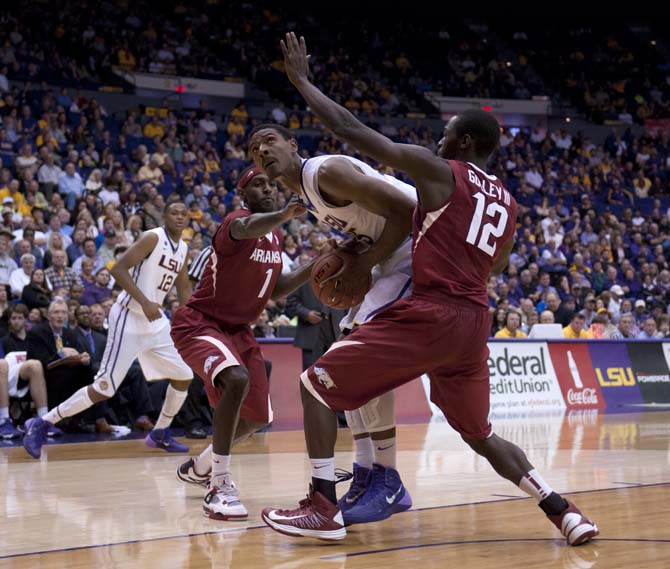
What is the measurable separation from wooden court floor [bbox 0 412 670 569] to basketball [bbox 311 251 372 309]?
3.60ft

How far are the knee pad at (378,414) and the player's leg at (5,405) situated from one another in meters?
5.57

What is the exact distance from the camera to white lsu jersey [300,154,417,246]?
4.61 m

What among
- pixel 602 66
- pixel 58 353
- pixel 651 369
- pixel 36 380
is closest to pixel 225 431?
pixel 36 380

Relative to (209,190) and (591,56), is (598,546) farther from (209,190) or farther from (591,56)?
(591,56)

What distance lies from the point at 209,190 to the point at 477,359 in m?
14.0

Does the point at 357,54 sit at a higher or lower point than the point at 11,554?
higher

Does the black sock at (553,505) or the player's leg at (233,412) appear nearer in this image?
the black sock at (553,505)

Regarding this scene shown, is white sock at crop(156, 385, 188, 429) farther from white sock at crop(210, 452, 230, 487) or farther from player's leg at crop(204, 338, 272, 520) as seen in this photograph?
white sock at crop(210, 452, 230, 487)

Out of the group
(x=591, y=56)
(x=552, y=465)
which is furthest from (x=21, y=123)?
(x=591, y=56)

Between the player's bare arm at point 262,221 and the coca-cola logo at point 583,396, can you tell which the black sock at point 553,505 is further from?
the coca-cola logo at point 583,396

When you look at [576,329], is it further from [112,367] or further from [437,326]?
[437,326]

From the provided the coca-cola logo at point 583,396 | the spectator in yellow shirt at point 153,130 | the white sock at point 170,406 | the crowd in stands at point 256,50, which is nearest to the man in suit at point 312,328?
the white sock at point 170,406

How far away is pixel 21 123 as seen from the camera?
696 inches

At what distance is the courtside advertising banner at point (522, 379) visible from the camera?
13508 mm
